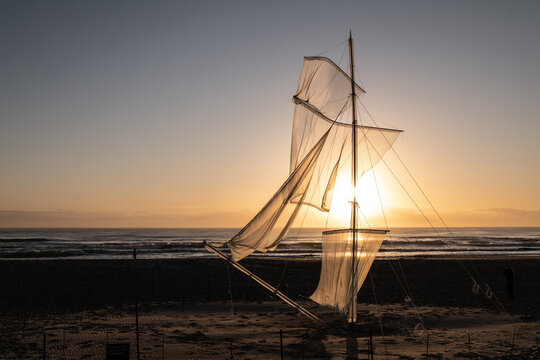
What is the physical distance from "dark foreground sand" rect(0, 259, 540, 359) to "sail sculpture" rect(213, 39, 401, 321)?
6.62ft

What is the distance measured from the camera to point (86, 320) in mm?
17641

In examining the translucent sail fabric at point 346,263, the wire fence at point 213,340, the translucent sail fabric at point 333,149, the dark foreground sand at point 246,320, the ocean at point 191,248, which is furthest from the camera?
the ocean at point 191,248

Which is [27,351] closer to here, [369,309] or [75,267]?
[369,309]

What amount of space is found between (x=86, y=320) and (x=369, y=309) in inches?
454

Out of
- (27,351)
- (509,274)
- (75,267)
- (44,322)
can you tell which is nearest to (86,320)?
(44,322)

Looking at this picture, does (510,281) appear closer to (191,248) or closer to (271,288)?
(271,288)

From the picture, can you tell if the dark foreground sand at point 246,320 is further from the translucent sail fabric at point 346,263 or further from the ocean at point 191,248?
the ocean at point 191,248

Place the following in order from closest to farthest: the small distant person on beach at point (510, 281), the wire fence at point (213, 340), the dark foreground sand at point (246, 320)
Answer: the wire fence at point (213, 340) < the dark foreground sand at point (246, 320) < the small distant person on beach at point (510, 281)

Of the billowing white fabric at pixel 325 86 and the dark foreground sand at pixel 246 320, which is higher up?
the billowing white fabric at pixel 325 86

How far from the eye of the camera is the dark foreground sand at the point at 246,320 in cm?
1331

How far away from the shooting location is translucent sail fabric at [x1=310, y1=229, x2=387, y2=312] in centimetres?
1505

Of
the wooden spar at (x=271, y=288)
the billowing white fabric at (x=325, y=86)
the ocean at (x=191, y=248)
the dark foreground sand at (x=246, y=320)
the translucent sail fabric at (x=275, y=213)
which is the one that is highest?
the billowing white fabric at (x=325, y=86)

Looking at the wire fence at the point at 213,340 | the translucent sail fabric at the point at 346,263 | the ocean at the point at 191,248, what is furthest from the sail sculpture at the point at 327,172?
the ocean at the point at 191,248

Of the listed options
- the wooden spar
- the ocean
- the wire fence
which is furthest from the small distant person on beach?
the wooden spar
